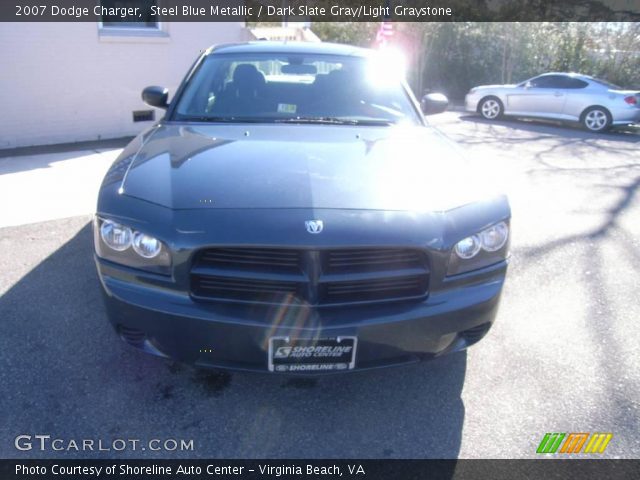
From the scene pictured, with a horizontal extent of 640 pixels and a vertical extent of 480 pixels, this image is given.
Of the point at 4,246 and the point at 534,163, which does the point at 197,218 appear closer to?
the point at 4,246

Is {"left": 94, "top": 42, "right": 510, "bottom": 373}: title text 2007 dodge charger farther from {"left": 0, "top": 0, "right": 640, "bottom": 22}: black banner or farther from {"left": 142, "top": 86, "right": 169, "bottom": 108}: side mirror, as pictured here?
{"left": 0, "top": 0, "right": 640, "bottom": 22}: black banner

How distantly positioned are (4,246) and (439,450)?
388 cm

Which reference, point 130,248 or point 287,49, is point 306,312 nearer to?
point 130,248

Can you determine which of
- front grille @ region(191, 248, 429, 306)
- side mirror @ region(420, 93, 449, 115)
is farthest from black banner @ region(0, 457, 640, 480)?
side mirror @ region(420, 93, 449, 115)

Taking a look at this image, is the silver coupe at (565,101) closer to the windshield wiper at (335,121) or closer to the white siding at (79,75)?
the white siding at (79,75)

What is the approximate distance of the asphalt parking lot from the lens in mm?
2498

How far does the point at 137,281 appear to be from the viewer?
2.45 metres

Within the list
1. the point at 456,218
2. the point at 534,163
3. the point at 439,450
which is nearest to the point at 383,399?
the point at 439,450

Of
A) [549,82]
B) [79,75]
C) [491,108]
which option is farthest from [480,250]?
[491,108]

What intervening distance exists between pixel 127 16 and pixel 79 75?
138 centimetres

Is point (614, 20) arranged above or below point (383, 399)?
above

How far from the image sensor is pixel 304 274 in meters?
2.36

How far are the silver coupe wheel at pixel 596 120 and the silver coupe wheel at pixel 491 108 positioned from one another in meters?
2.14

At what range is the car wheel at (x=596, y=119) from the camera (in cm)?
1251
